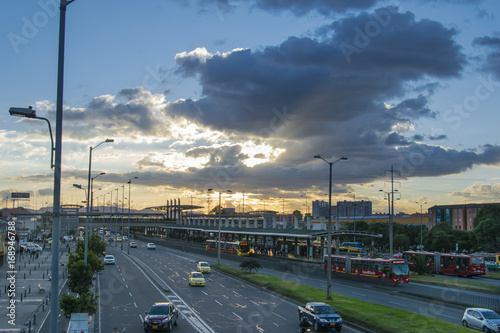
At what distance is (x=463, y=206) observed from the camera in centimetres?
15925

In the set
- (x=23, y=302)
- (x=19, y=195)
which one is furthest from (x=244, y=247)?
(x=19, y=195)

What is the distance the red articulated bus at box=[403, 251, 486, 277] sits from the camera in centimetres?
5756

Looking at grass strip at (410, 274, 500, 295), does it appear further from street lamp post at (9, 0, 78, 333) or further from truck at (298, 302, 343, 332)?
street lamp post at (9, 0, 78, 333)

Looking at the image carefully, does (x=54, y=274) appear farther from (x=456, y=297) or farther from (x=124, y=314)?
(x=456, y=297)

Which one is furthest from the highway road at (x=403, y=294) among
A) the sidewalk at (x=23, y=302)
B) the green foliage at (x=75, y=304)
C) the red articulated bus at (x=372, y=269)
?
the sidewalk at (x=23, y=302)

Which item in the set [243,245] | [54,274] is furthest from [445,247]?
[54,274]

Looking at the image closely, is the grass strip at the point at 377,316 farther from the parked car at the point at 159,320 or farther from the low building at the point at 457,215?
the low building at the point at 457,215

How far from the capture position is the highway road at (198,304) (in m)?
26.9

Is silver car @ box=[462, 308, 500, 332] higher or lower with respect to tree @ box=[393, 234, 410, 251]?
higher

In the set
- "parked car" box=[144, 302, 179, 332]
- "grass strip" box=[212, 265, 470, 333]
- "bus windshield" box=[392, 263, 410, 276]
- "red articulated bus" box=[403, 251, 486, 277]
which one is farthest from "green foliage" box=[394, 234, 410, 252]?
"parked car" box=[144, 302, 179, 332]

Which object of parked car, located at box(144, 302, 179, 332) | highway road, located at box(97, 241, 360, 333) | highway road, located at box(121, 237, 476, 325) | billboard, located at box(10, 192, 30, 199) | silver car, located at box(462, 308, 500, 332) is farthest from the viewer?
billboard, located at box(10, 192, 30, 199)

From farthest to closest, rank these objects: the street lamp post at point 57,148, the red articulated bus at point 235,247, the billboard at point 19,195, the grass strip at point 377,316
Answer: the billboard at point 19,195 < the red articulated bus at point 235,247 < the grass strip at point 377,316 < the street lamp post at point 57,148

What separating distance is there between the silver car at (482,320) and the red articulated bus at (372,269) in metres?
22.0

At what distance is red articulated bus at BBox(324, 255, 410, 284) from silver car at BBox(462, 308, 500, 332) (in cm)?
2197
